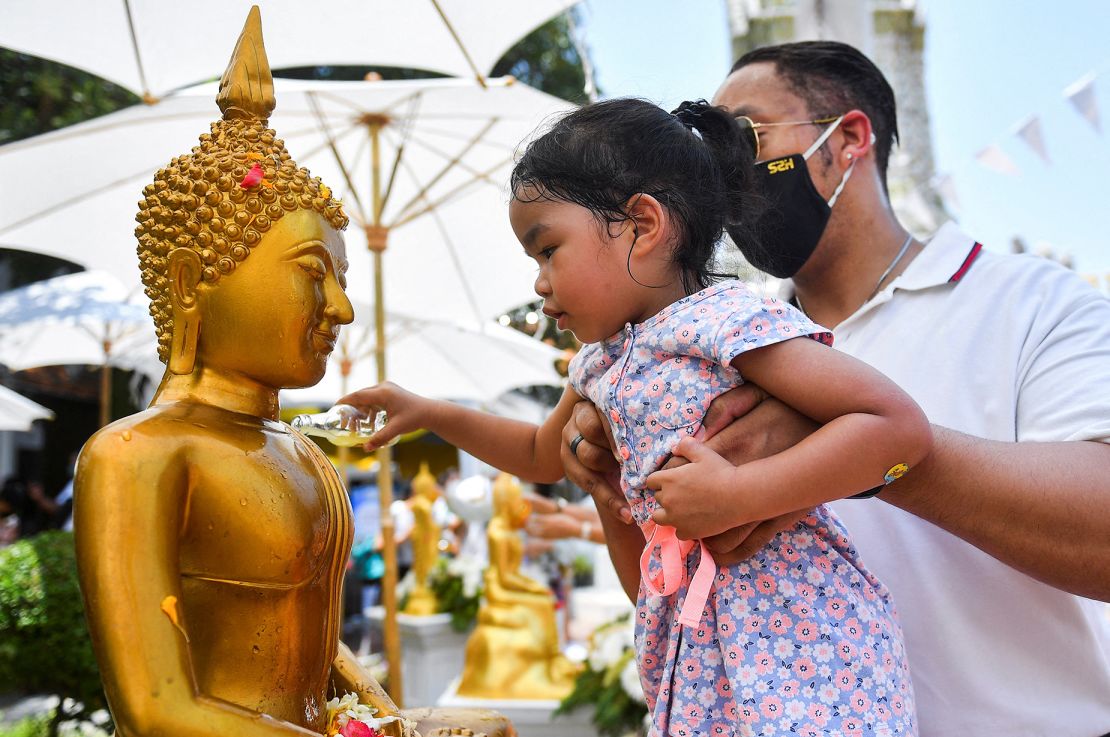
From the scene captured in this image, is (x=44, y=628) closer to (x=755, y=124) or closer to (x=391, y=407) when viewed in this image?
(x=391, y=407)

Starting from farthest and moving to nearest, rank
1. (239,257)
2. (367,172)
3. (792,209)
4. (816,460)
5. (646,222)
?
(367,172), (792,209), (646,222), (239,257), (816,460)

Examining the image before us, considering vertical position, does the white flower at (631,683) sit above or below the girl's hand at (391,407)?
below

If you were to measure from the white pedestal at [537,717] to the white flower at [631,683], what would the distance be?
23.7 inches

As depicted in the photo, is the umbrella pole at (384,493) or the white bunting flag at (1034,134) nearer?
the umbrella pole at (384,493)

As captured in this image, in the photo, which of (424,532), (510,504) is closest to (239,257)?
(510,504)

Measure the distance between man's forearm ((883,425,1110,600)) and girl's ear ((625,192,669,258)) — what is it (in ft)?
2.05

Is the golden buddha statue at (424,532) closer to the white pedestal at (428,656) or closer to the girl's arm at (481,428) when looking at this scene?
the white pedestal at (428,656)

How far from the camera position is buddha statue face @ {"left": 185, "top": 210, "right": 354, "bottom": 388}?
1548 millimetres

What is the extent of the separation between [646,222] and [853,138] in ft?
3.40

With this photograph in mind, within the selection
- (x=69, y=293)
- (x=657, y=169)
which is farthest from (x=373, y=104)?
(x=69, y=293)

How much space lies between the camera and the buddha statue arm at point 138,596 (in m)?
1.25

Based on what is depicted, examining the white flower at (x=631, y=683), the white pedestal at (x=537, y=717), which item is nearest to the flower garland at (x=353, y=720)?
the white flower at (x=631, y=683)

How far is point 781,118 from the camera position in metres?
2.44

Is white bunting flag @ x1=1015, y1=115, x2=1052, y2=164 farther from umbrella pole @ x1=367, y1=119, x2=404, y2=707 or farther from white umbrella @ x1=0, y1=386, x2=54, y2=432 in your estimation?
white umbrella @ x1=0, y1=386, x2=54, y2=432
